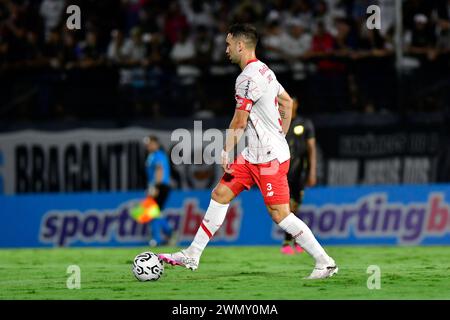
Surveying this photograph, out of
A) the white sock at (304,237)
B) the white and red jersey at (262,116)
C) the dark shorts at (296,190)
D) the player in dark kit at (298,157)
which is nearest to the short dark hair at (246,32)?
the white and red jersey at (262,116)

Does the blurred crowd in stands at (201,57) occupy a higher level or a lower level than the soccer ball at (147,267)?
higher

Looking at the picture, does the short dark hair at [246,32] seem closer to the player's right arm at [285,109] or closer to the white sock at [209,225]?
the player's right arm at [285,109]

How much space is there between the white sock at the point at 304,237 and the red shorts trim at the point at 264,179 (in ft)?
0.76

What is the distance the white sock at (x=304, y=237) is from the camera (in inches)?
461

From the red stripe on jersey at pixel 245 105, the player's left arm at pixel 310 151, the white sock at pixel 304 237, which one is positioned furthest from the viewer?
the player's left arm at pixel 310 151

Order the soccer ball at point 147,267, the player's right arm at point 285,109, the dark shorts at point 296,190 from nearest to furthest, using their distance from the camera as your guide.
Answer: the soccer ball at point 147,267, the player's right arm at point 285,109, the dark shorts at point 296,190

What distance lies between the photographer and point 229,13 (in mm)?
23906

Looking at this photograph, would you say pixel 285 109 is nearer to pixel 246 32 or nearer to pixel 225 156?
pixel 246 32

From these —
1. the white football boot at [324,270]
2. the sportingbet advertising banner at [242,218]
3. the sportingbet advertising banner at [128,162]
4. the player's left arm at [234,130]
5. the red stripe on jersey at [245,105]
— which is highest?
the red stripe on jersey at [245,105]

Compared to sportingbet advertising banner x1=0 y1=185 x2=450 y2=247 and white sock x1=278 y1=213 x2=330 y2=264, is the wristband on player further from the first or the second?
sportingbet advertising banner x1=0 y1=185 x2=450 y2=247

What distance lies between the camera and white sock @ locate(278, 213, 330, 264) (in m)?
11.7
